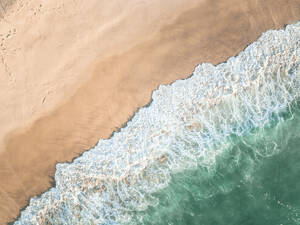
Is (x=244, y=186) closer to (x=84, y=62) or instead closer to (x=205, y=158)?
(x=205, y=158)

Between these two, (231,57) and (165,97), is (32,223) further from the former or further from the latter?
(231,57)

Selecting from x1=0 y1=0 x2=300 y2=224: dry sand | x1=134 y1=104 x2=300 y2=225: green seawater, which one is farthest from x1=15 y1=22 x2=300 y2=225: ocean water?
x1=0 y1=0 x2=300 y2=224: dry sand

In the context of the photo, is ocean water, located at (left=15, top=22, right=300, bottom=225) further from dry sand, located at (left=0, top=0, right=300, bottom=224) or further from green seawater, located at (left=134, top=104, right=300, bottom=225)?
dry sand, located at (left=0, top=0, right=300, bottom=224)

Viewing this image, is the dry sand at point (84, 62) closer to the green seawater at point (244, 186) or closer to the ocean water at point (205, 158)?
the ocean water at point (205, 158)

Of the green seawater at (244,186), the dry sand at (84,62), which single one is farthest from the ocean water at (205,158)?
the dry sand at (84,62)

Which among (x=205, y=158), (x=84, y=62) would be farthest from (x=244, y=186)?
(x=84, y=62)
